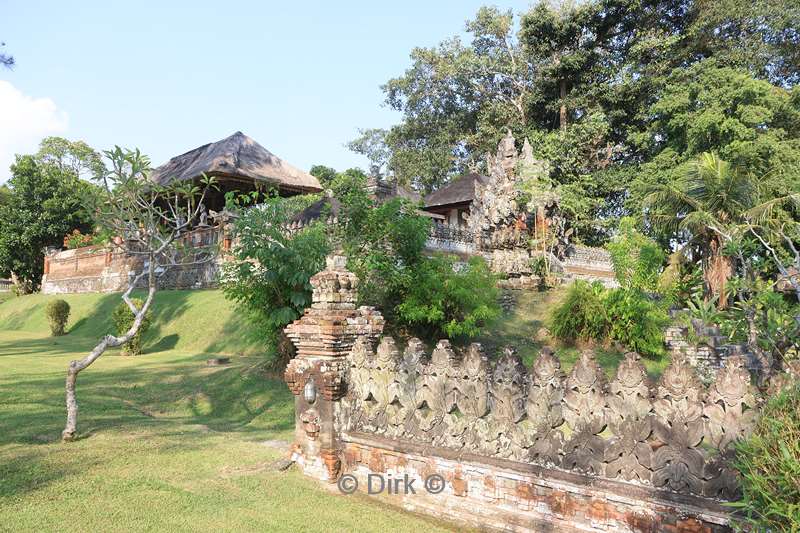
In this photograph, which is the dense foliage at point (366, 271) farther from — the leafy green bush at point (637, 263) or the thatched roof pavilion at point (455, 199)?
the thatched roof pavilion at point (455, 199)

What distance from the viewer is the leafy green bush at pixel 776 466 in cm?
284

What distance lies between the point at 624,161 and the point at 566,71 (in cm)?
541

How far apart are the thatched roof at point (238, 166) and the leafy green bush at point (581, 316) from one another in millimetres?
11758

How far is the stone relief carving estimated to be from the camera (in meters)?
4.10

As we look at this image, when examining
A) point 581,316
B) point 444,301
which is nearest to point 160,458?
point 444,301

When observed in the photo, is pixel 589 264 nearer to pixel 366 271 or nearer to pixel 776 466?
pixel 366 271

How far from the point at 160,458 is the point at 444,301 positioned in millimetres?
6638

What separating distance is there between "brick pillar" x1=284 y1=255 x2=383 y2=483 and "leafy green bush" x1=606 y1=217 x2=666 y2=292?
11040mm

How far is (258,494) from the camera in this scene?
18.8 ft

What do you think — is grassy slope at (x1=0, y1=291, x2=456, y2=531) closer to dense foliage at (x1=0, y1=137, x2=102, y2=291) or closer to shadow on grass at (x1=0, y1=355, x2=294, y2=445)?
shadow on grass at (x1=0, y1=355, x2=294, y2=445)

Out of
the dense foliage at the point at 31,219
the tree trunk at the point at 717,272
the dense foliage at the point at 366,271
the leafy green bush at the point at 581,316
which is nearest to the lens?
the dense foliage at the point at 366,271

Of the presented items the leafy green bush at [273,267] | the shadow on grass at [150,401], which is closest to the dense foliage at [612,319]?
the leafy green bush at [273,267]

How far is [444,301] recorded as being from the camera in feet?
38.9

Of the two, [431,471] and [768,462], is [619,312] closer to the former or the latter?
[431,471]
